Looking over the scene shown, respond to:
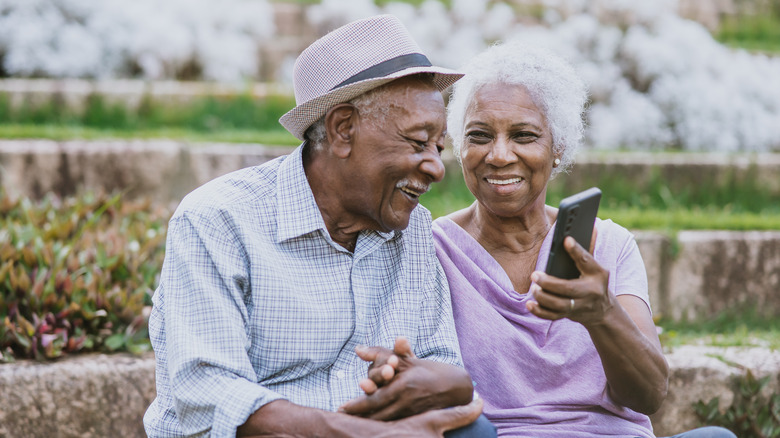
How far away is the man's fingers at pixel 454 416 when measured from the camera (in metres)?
2.42

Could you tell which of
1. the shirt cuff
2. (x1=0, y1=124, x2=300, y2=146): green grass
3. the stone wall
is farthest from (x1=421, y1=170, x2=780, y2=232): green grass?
the shirt cuff

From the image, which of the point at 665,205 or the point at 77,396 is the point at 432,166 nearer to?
the point at 77,396

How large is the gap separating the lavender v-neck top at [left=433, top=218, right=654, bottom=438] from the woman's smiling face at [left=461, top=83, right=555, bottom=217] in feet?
0.88

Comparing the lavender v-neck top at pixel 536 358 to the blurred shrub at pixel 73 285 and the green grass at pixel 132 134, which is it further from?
the green grass at pixel 132 134

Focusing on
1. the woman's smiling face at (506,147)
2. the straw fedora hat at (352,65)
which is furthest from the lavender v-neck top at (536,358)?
the straw fedora hat at (352,65)

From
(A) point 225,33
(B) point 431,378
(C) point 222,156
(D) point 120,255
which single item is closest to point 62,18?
(A) point 225,33

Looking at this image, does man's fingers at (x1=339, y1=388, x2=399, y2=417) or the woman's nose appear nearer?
man's fingers at (x1=339, y1=388, x2=399, y2=417)

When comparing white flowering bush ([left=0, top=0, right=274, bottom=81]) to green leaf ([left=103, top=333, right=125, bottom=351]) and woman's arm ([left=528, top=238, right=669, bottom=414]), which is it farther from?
woman's arm ([left=528, top=238, right=669, bottom=414])

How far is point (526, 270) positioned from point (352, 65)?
3.32 feet

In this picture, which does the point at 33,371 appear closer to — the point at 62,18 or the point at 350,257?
the point at 350,257

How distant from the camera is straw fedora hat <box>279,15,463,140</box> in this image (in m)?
2.62

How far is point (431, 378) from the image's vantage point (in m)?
2.46

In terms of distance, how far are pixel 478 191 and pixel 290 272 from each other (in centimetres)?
82

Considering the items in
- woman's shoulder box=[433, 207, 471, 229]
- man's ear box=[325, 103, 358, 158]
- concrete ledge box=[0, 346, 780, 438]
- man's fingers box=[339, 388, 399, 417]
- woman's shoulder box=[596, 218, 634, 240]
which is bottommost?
concrete ledge box=[0, 346, 780, 438]
